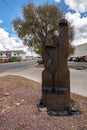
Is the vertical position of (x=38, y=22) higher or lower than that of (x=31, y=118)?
higher

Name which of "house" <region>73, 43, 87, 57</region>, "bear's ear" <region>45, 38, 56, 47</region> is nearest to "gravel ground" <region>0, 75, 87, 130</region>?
"bear's ear" <region>45, 38, 56, 47</region>

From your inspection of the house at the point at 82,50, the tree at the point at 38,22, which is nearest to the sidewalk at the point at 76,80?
the tree at the point at 38,22

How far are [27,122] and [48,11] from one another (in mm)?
26542

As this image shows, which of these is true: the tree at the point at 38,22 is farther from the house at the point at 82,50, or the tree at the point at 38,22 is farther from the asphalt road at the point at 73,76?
the house at the point at 82,50

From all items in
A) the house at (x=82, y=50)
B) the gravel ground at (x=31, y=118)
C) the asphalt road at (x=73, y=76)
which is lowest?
the asphalt road at (x=73, y=76)

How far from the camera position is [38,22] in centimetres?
3061

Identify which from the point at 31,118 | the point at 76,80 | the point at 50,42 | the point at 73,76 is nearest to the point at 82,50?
the point at 73,76

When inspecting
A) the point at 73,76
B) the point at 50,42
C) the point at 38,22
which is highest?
the point at 38,22

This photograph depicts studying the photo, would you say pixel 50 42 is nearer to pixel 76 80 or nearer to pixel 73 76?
pixel 76 80

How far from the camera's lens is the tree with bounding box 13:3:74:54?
30.2 m

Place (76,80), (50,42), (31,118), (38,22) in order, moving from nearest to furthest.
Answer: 1. (31,118)
2. (50,42)
3. (76,80)
4. (38,22)

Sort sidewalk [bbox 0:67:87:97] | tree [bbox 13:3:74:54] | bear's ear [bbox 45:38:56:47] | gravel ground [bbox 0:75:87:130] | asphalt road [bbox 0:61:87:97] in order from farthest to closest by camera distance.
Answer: tree [bbox 13:3:74:54], asphalt road [bbox 0:61:87:97], sidewalk [bbox 0:67:87:97], bear's ear [bbox 45:38:56:47], gravel ground [bbox 0:75:87:130]

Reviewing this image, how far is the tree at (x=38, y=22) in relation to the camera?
30.2 metres

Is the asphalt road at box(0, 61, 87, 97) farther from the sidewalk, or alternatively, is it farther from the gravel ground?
the gravel ground
